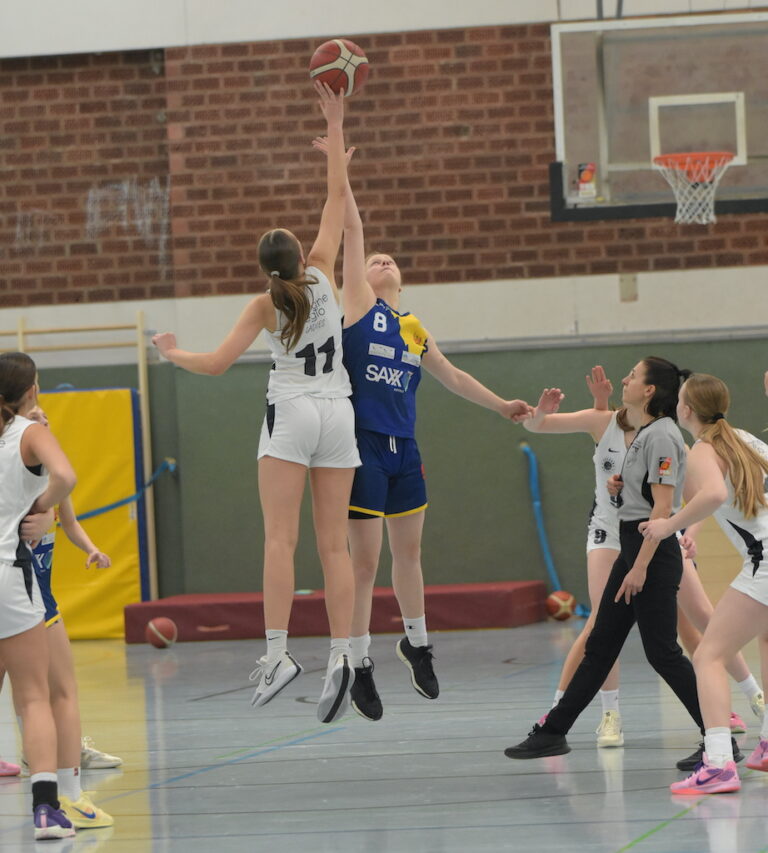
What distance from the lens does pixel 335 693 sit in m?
5.21

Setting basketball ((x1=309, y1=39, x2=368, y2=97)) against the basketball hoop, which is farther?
the basketball hoop

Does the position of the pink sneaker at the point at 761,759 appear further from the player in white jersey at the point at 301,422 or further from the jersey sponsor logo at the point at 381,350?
the jersey sponsor logo at the point at 381,350

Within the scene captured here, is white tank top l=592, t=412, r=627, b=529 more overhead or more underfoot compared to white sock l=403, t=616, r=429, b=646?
more overhead

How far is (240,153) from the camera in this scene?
40.5ft

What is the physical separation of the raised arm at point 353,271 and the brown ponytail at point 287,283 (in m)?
0.40

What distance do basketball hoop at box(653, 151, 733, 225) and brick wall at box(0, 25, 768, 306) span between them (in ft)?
3.31

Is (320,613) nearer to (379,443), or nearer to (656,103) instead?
(656,103)

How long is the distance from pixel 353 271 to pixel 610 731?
241 centimetres

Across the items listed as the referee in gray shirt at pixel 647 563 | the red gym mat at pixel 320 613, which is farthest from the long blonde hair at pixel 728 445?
the red gym mat at pixel 320 613

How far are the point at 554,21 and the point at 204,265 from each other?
13.2ft

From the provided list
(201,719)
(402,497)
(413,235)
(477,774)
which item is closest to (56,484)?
(402,497)

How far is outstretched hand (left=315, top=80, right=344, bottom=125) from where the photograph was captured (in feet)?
18.4

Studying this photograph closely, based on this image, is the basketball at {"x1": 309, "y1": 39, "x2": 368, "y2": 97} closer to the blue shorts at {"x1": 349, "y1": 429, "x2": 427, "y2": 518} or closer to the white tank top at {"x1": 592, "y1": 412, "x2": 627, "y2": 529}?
the blue shorts at {"x1": 349, "y1": 429, "x2": 427, "y2": 518}

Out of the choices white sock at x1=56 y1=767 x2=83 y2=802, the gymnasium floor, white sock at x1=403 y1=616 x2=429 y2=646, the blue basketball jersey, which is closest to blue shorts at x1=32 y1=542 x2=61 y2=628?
white sock at x1=56 y1=767 x2=83 y2=802
